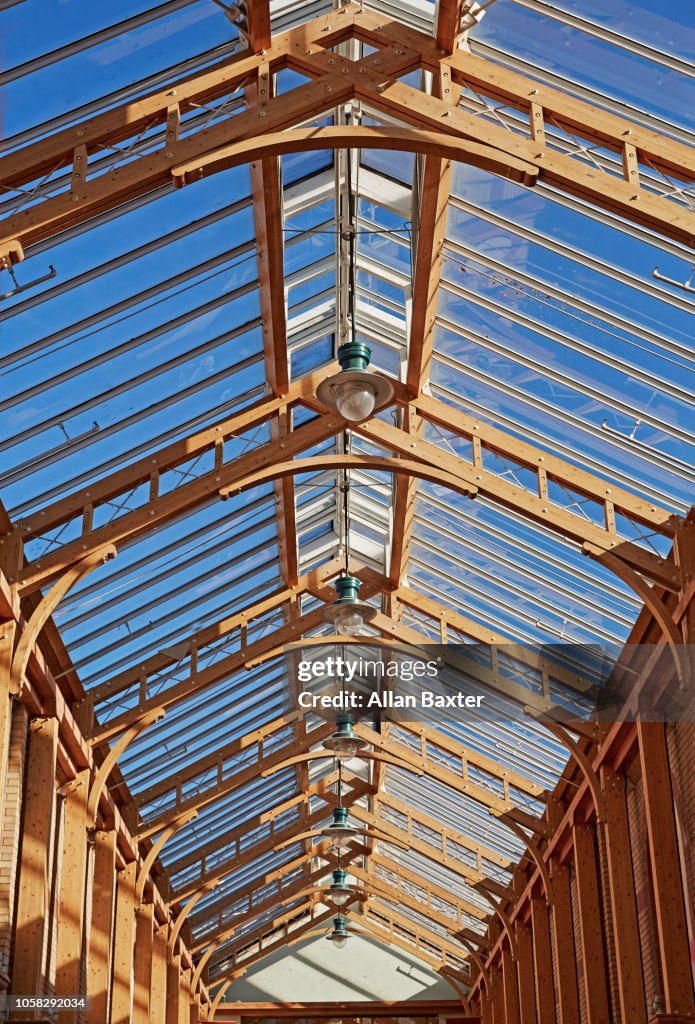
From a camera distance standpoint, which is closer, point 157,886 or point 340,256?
point 340,256

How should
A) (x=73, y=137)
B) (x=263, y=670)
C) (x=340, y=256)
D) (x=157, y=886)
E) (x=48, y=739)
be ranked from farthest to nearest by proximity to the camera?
1. (x=157, y=886)
2. (x=263, y=670)
3. (x=48, y=739)
4. (x=340, y=256)
5. (x=73, y=137)

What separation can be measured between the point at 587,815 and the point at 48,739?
10.0 metres

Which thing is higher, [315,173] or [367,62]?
[315,173]

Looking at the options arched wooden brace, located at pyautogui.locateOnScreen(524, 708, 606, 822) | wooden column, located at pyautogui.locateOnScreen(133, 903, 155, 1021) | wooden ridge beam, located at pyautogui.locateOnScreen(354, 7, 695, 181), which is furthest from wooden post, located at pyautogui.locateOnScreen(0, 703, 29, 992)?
wooden column, located at pyautogui.locateOnScreen(133, 903, 155, 1021)

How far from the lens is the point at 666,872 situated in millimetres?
15891

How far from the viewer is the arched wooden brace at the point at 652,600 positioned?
15.2m

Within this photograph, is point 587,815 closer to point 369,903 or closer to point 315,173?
point 315,173

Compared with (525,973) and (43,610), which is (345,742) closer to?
(43,610)

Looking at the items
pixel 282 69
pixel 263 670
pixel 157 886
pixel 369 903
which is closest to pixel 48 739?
pixel 263 670

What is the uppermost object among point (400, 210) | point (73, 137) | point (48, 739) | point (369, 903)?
point (369, 903)

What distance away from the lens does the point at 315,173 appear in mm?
13789

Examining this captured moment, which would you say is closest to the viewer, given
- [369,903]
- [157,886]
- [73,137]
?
[73,137]

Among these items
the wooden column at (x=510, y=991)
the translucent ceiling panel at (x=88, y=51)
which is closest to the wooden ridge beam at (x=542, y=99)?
the translucent ceiling panel at (x=88, y=51)

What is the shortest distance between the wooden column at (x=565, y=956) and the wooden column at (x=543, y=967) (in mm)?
1722
